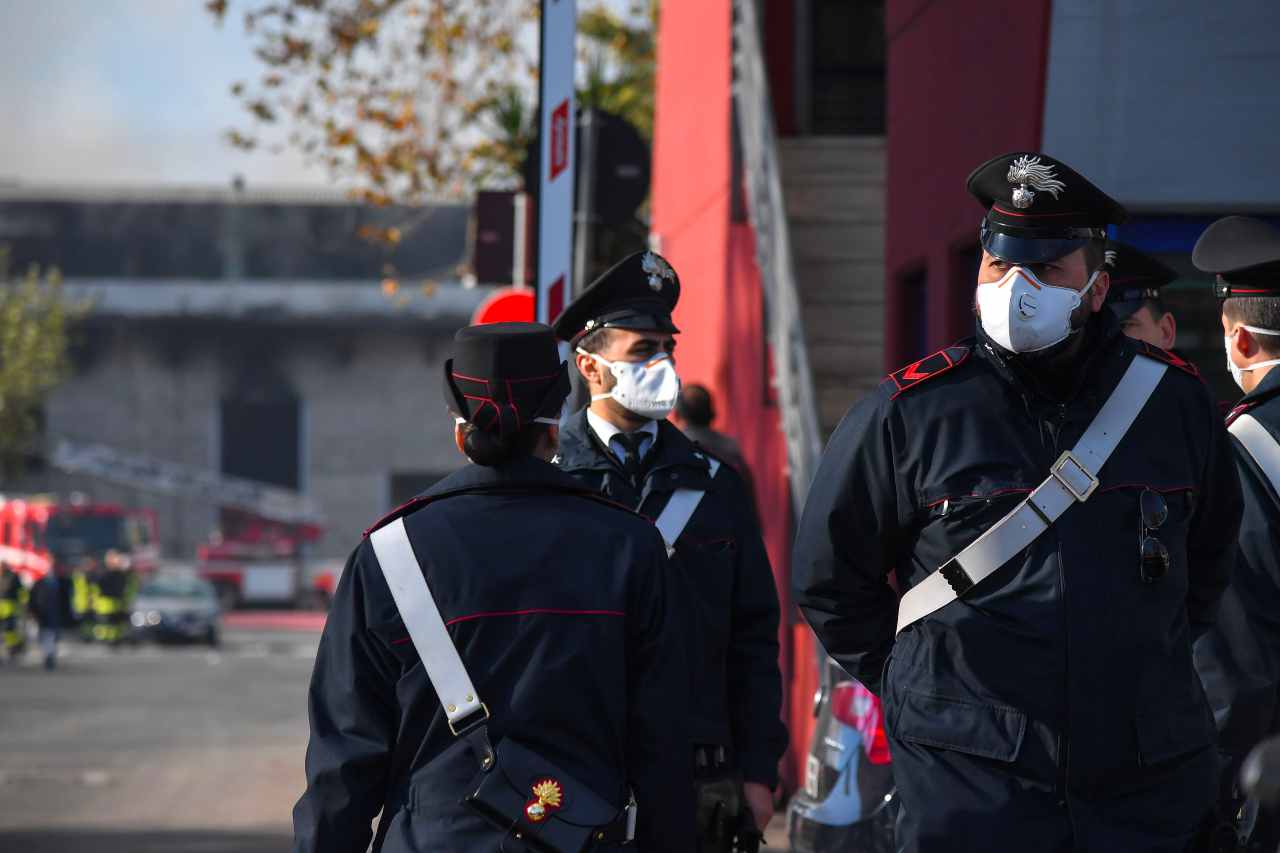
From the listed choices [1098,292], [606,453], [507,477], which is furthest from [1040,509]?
[606,453]

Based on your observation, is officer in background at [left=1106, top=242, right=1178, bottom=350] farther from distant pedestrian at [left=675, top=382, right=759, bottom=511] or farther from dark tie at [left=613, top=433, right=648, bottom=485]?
distant pedestrian at [left=675, top=382, right=759, bottom=511]

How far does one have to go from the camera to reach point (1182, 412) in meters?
3.65

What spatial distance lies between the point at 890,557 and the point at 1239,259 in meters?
1.15

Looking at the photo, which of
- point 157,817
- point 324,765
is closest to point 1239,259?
point 324,765

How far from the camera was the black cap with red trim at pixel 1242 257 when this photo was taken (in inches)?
169

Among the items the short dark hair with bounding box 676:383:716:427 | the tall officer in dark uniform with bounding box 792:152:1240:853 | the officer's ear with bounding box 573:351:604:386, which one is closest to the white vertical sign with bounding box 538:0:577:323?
the officer's ear with bounding box 573:351:604:386

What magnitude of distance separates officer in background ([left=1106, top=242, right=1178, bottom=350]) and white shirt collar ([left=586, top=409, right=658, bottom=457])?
46.7 inches

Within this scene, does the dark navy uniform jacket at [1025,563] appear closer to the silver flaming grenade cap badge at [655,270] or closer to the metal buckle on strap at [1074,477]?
the metal buckle on strap at [1074,477]

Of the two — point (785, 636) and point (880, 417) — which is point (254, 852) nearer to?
point (785, 636)

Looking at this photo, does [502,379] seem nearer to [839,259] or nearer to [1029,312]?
[1029,312]

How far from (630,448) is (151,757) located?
38.1 ft

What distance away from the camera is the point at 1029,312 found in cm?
359

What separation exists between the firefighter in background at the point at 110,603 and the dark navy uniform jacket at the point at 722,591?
1283 inches

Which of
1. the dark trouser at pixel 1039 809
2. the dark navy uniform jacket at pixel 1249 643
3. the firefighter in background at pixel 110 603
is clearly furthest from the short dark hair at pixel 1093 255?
the firefighter in background at pixel 110 603
